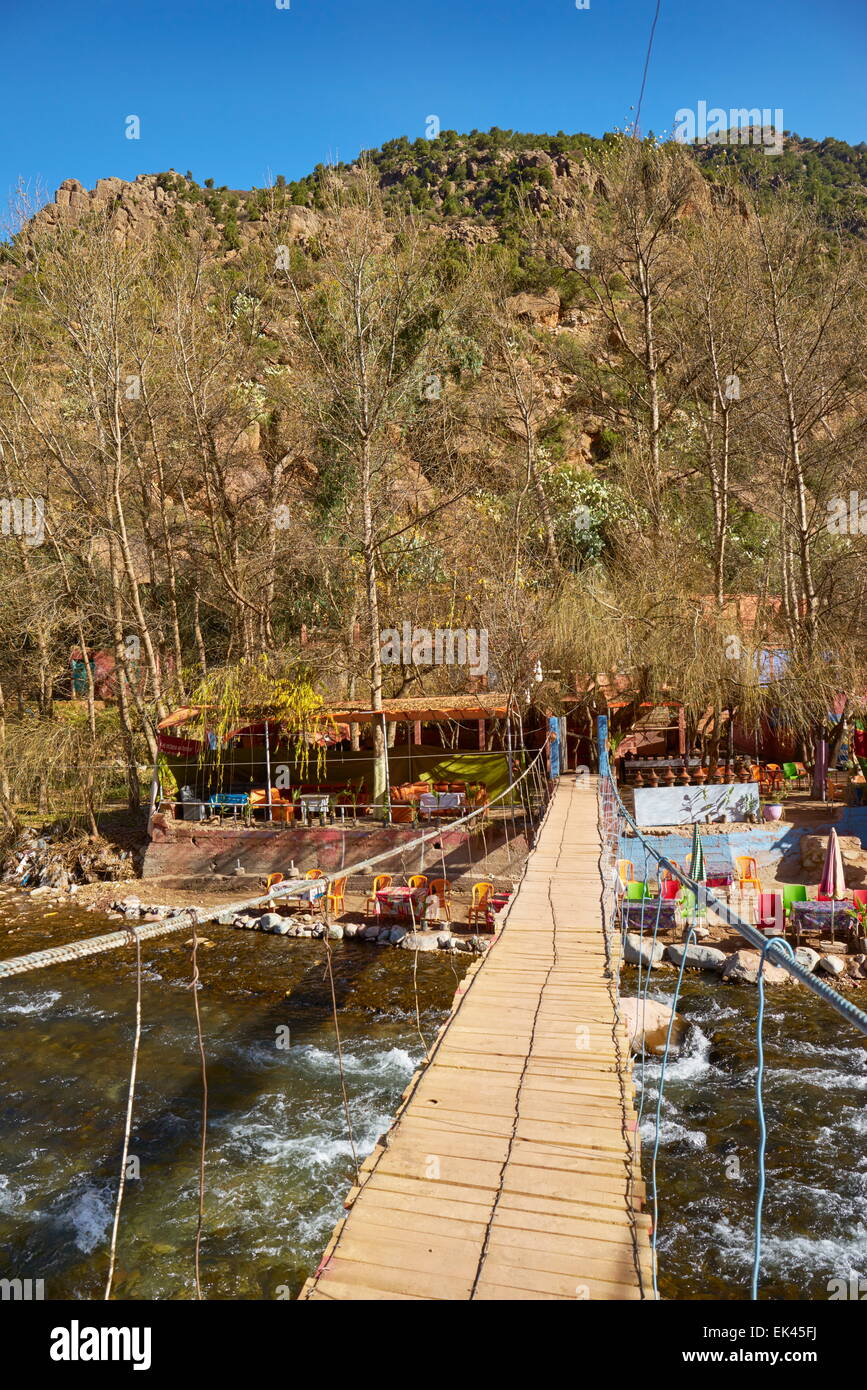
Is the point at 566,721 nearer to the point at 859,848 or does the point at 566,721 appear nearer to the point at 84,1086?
the point at 859,848

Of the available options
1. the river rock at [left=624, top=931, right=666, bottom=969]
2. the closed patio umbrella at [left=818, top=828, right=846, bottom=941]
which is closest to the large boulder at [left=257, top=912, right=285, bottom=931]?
the river rock at [left=624, top=931, right=666, bottom=969]

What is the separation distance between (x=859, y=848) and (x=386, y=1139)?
47.0ft

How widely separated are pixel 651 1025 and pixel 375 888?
6.13m

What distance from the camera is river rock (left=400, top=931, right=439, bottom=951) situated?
14297 millimetres

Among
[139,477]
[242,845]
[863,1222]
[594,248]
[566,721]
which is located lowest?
[863,1222]

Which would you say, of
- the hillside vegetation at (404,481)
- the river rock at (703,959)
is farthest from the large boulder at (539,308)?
the river rock at (703,959)

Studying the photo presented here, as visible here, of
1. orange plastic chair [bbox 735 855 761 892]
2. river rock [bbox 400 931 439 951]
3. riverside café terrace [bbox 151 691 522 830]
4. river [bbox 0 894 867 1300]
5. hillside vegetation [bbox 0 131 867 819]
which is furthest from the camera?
hillside vegetation [bbox 0 131 867 819]

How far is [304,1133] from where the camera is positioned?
898 centimetres

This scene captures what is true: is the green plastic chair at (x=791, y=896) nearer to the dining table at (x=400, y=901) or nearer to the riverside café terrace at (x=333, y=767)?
the riverside café terrace at (x=333, y=767)

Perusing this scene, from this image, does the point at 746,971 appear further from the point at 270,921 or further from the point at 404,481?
the point at 404,481

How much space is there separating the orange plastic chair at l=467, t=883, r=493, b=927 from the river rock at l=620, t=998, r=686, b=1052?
3903 millimetres

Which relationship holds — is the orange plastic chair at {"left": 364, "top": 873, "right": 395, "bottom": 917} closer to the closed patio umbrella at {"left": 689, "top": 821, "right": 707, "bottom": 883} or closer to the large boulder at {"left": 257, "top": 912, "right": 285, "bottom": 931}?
the large boulder at {"left": 257, "top": 912, "right": 285, "bottom": 931}

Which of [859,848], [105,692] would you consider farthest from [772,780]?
[105,692]

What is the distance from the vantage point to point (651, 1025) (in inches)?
426
